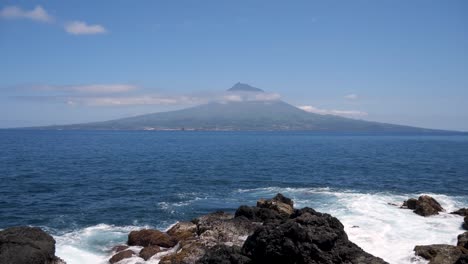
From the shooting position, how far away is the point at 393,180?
46500 millimetres

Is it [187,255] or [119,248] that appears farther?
[119,248]

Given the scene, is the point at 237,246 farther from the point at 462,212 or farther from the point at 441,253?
the point at 462,212

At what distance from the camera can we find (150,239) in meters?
A: 21.0

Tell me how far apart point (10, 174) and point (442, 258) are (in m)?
45.4

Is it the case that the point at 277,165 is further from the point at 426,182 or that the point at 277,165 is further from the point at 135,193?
the point at 135,193

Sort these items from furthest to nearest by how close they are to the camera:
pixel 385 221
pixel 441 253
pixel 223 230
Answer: pixel 385 221, pixel 223 230, pixel 441 253

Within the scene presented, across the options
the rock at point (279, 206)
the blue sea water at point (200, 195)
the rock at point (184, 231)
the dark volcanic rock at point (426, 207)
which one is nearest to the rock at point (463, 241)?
the blue sea water at point (200, 195)

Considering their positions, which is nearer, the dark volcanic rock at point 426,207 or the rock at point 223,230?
the rock at point 223,230

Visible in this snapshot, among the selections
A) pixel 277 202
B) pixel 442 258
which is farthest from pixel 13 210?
pixel 442 258

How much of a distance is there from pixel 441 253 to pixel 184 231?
12.5m

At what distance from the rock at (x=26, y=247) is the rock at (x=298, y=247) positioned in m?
8.17

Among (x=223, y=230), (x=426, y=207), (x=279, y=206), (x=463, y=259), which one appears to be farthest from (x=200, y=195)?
(x=463, y=259)

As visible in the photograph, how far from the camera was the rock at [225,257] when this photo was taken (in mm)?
15977

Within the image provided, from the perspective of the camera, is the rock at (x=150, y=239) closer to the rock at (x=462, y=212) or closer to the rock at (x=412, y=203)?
the rock at (x=412, y=203)
